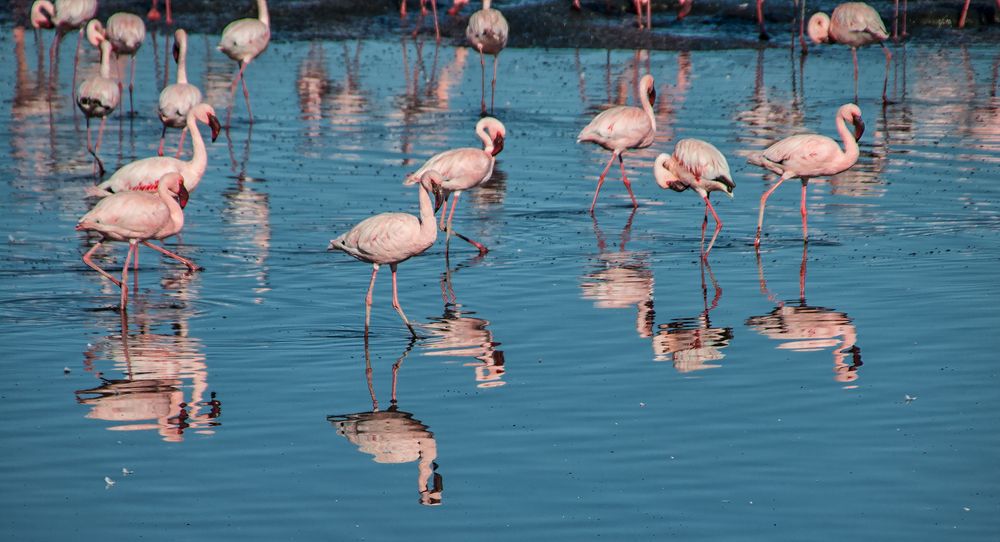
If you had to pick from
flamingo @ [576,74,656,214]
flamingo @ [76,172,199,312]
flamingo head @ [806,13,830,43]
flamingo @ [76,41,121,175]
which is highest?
flamingo head @ [806,13,830,43]

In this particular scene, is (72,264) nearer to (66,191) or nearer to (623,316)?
(66,191)

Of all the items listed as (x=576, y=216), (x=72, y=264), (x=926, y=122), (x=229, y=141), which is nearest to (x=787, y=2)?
(x=926, y=122)

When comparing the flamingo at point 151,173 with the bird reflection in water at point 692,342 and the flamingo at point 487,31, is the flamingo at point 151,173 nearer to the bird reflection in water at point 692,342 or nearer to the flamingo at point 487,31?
the bird reflection in water at point 692,342

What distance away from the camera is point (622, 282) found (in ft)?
36.0

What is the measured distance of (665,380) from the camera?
8359mm

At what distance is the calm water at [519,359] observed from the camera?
21.0 feet

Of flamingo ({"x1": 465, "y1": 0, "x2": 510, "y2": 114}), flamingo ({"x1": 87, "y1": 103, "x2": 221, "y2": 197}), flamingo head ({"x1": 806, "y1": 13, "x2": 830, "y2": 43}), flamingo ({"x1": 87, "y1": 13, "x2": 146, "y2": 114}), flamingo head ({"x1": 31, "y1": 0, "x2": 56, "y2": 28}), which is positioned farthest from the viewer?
flamingo head ({"x1": 31, "y1": 0, "x2": 56, "y2": 28})

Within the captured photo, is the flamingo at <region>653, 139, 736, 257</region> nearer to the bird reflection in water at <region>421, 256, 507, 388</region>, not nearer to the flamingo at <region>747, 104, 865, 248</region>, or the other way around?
the flamingo at <region>747, 104, 865, 248</region>

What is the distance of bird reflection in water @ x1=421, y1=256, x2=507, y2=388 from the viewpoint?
28.0 ft

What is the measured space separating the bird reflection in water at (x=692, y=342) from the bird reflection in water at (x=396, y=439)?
195cm

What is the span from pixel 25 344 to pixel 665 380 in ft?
14.1

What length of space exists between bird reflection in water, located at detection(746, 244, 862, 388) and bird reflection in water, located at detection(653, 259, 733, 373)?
320 mm

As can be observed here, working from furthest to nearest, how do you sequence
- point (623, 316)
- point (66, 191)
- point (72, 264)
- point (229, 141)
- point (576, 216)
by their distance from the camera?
1. point (229, 141)
2. point (66, 191)
3. point (576, 216)
4. point (72, 264)
5. point (623, 316)

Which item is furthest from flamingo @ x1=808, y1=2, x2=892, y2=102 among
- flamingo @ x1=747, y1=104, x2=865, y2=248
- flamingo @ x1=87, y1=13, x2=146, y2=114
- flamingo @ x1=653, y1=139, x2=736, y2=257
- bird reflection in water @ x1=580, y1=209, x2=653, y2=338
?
flamingo @ x1=87, y1=13, x2=146, y2=114
